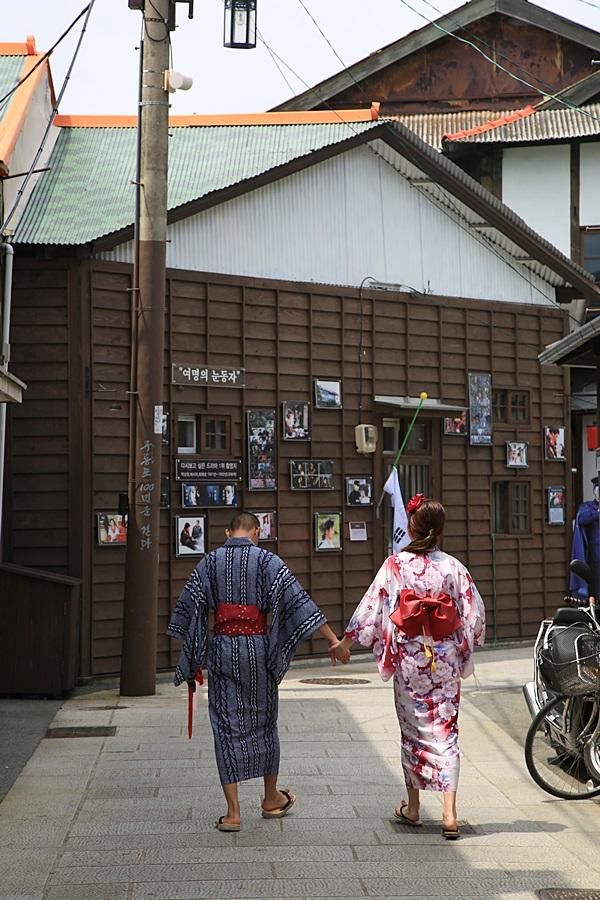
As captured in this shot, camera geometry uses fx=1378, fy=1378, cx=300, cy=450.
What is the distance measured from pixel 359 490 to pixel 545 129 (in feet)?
32.1

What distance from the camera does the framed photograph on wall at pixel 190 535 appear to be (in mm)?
15289

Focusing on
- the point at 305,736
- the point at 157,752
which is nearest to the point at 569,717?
Answer: the point at 305,736

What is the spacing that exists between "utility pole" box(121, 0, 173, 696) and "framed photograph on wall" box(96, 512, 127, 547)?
1.19 meters

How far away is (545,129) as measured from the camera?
942 inches

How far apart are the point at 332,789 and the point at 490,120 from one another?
20.4 metres

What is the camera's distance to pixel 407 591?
7.95m

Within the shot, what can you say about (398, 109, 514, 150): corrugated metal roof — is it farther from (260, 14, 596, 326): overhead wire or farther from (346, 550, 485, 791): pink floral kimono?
(346, 550, 485, 791): pink floral kimono

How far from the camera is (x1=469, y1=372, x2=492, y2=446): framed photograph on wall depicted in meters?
18.5

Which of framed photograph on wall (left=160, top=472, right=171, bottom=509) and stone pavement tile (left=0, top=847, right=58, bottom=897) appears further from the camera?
framed photograph on wall (left=160, top=472, right=171, bottom=509)

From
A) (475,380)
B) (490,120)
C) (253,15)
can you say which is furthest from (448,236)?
(490,120)

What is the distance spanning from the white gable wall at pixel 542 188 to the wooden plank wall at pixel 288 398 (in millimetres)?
4738

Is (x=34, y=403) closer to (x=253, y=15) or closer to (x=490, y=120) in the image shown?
(x=253, y=15)

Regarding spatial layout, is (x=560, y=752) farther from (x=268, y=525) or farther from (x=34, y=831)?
(x=268, y=525)

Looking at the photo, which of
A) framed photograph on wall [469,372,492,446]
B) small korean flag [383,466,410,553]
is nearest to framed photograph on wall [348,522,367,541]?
small korean flag [383,466,410,553]
